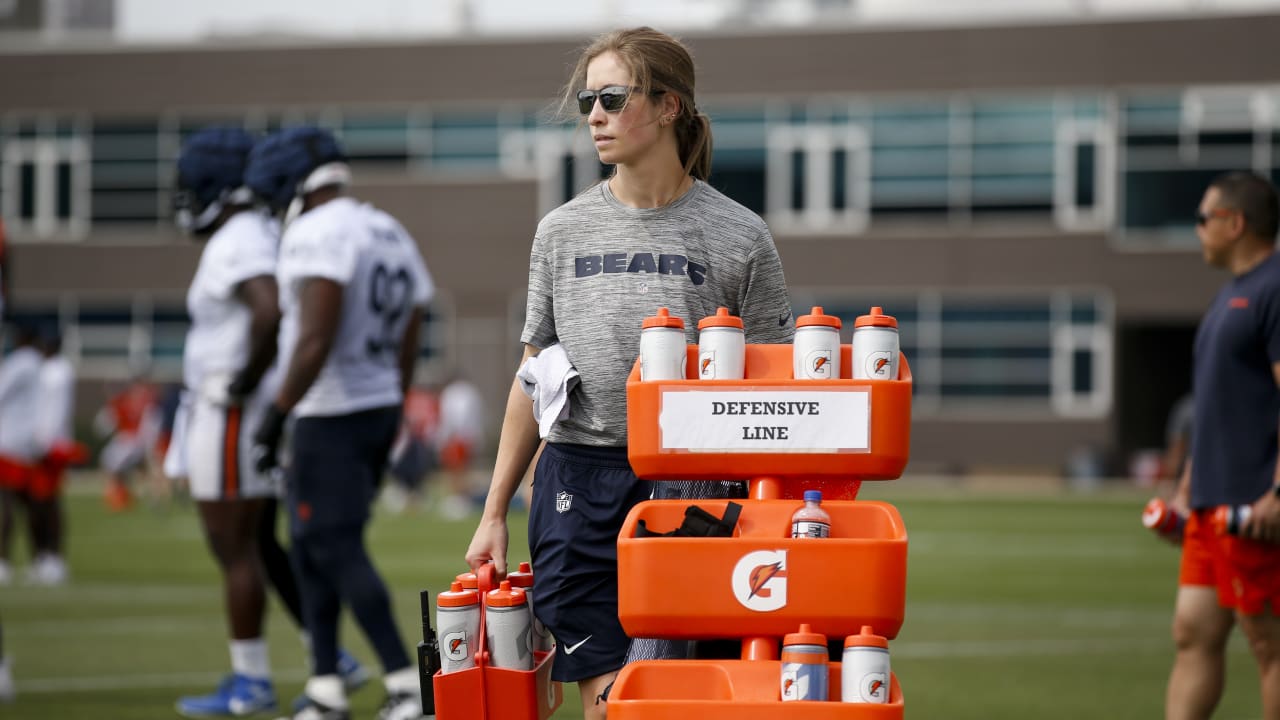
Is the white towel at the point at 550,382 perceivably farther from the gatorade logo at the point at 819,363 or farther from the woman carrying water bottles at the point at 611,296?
the gatorade logo at the point at 819,363

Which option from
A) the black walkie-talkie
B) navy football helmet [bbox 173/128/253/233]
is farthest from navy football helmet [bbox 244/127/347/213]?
the black walkie-talkie

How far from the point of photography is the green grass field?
8367mm

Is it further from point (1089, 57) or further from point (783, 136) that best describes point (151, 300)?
point (1089, 57)

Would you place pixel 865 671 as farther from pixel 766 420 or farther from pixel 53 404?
pixel 53 404

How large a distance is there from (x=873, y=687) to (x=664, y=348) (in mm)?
946

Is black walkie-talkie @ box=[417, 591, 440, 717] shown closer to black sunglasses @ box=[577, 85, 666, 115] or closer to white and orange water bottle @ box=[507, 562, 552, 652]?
white and orange water bottle @ box=[507, 562, 552, 652]

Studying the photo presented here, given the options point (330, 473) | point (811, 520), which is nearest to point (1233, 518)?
point (811, 520)

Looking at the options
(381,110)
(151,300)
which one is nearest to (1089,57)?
(381,110)

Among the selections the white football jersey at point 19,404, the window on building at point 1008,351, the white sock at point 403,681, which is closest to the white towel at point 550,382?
the white sock at point 403,681

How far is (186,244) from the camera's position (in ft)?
147

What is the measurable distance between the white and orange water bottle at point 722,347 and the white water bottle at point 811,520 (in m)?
0.35

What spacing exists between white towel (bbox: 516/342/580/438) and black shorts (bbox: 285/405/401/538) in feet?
8.26

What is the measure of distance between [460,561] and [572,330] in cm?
1216

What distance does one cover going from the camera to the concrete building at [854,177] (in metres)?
39.9
